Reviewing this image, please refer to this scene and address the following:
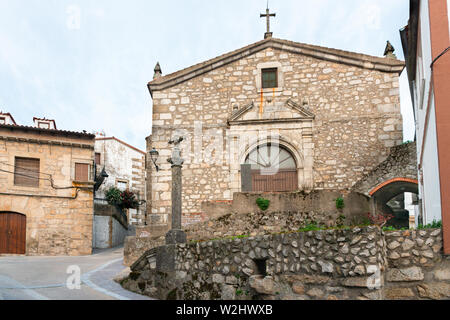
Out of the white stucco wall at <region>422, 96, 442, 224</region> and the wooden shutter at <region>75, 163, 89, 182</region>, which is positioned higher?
the wooden shutter at <region>75, 163, 89, 182</region>

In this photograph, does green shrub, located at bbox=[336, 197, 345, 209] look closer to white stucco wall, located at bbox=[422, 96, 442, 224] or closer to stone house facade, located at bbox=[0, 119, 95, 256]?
white stucco wall, located at bbox=[422, 96, 442, 224]

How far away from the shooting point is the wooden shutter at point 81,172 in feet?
57.8

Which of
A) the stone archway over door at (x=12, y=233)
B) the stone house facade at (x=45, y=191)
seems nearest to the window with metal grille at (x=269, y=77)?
the stone house facade at (x=45, y=191)

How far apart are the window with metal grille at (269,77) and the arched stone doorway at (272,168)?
5.99 ft

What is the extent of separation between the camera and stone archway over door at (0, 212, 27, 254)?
1642cm

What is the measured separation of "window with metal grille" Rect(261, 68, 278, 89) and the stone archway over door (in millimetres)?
9657

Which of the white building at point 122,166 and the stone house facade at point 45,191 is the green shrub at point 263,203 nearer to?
the stone house facade at point 45,191

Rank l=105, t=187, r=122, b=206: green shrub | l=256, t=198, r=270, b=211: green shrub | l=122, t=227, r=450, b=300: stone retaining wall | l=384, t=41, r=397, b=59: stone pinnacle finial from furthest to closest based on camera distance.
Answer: l=105, t=187, r=122, b=206: green shrub → l=384, t=41, r=397, b=59: stone pinnacle finial → l=256, t=198, r=270, b=211: green shrub → l=122, t=227, r=450, b=300: stone retaining wall

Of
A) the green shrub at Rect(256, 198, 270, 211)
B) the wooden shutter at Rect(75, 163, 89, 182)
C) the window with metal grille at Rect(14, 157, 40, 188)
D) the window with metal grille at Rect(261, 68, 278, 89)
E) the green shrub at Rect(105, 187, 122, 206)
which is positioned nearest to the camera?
the green shrub at Rect(256, 198, 270, 211)

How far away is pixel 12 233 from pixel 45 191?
1.78 m

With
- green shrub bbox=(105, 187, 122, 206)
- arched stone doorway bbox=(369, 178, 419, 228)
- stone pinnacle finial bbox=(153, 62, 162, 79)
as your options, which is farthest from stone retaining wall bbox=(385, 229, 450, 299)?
green shrub bbox=(105, 187, 122, 206)

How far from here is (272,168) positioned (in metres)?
13.9

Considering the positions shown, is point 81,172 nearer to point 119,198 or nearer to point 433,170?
point 119,198
